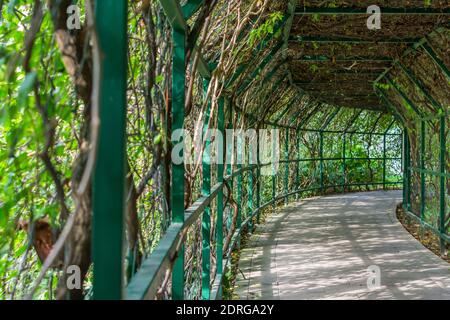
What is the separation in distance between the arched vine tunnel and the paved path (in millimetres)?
402

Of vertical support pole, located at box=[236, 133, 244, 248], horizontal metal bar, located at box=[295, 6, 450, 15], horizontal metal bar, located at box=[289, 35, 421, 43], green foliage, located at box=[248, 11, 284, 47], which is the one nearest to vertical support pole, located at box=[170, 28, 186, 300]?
green foliage, located at box=[248, 11, 284, 47]

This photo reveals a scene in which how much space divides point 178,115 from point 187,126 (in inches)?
62.8

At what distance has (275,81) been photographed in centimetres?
993

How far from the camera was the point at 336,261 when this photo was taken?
255 inches

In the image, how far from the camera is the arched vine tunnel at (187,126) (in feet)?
4.28

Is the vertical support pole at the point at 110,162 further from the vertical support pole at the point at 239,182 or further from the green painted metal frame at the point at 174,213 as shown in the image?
the vertical support pole at the point at 239,182

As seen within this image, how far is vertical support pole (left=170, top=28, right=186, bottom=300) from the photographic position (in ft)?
8.62

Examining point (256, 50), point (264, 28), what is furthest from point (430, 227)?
point (264, 28)

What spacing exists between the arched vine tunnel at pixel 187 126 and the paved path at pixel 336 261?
15.8 inches

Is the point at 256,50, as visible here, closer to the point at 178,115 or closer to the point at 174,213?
the point at 178,115

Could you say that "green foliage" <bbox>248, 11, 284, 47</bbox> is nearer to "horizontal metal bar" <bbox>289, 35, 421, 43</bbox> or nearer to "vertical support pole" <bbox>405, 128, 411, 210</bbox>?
"horizontal metal bar" <bbox>289, 35, 421, 43</bbox>

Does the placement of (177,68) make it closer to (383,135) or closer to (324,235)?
(324,235)

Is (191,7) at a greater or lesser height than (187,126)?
greater

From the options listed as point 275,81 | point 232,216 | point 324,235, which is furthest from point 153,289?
point 275,81
